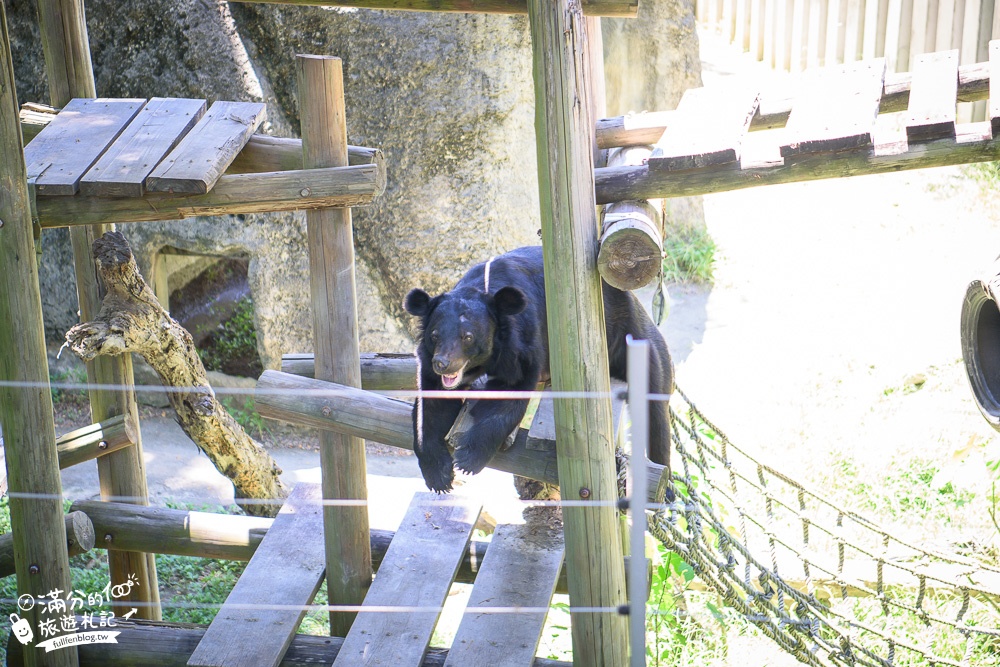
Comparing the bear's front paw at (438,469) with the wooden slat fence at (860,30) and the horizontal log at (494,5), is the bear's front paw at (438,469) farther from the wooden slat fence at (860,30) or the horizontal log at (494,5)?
the wooden slat fence at (860,30)

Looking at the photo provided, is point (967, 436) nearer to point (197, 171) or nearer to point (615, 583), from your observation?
point (615, 583)

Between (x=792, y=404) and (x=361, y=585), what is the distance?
4.97 metres

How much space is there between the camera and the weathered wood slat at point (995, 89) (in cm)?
281

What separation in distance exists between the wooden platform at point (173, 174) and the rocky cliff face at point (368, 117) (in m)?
4.25

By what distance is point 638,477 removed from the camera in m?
2.09

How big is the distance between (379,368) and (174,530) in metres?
1.25

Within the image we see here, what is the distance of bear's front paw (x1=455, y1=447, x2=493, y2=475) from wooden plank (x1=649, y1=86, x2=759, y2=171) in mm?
1135

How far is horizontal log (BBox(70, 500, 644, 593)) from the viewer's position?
4.13 m

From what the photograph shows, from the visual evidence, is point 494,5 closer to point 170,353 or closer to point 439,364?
point 439,364

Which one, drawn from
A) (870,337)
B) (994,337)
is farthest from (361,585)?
(870,337)

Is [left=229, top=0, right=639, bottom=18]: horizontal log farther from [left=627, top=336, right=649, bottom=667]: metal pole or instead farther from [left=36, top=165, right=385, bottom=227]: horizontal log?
[left=627, top=336, right=649, bottom=667]: metal pole

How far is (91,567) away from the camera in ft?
19.3

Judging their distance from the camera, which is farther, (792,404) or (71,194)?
(792,404)

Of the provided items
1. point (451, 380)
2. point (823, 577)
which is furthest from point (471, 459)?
point (823, 577)
